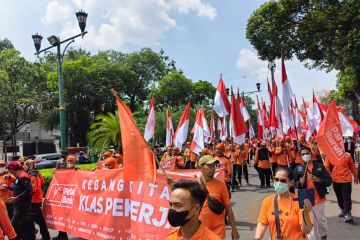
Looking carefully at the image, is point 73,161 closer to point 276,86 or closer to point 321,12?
point 276,86

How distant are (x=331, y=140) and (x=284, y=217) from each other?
3.56 metres

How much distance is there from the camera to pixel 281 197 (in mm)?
3734

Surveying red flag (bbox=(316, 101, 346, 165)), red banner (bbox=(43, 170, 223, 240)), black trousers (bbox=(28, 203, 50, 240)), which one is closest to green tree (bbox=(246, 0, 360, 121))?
red flag (bbox=(316, 101, 346, 165))

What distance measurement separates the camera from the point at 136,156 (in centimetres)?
451

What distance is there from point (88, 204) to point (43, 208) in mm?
1574

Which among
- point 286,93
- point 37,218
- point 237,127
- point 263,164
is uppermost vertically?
point 286,93

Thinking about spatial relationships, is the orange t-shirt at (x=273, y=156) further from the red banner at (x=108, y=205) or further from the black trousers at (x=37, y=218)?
the black trousers at (x=37, y=218)

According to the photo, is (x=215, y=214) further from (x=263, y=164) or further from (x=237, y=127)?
(x=263, y=164)

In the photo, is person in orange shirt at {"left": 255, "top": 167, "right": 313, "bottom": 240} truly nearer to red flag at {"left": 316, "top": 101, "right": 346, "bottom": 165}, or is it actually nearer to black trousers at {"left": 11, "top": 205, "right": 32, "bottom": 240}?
red flag at {"left": 316, "top": 101, "right": 346, "bottom": 165}

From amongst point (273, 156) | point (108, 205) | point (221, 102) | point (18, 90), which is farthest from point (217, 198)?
point (18, 90)

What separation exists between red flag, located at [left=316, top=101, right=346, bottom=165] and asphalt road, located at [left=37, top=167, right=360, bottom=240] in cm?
137

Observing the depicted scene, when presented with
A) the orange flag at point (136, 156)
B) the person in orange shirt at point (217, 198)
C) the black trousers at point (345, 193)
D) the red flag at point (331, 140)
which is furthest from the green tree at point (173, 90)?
the person in orange shirt at point (217, 198)

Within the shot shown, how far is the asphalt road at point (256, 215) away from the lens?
7.11 meters

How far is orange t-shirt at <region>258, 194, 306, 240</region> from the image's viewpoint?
3531 mm
